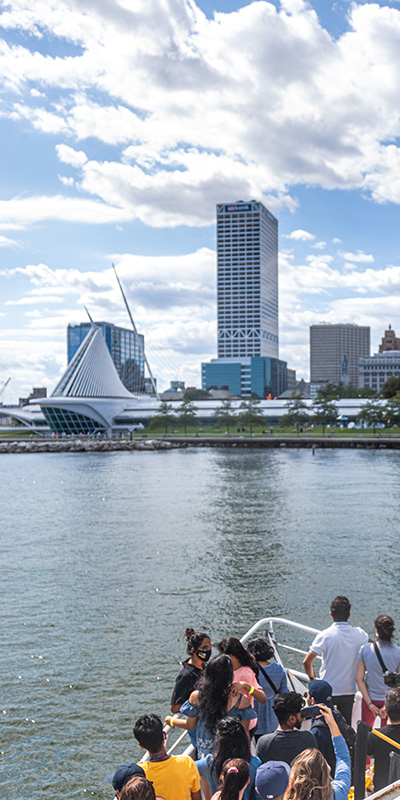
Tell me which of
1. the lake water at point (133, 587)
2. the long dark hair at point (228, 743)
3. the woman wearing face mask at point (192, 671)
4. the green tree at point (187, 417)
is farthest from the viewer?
the green tree at point (187, 417)

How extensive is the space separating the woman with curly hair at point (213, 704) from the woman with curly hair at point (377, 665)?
1793 mm

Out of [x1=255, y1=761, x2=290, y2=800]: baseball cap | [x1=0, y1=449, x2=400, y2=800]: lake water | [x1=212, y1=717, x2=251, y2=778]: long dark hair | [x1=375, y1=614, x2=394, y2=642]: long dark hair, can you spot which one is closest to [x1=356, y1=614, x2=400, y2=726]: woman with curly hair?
[x1=375, y1=614, x2=394, y2=642]: long dark hair

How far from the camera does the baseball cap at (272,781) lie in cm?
371

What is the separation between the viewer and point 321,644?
20.9ft

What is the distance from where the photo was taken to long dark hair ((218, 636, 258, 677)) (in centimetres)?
523

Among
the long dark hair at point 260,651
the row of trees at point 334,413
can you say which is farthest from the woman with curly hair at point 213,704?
the row of trees at point 334,413

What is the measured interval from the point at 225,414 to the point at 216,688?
370 ft

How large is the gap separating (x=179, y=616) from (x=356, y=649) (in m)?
10.1

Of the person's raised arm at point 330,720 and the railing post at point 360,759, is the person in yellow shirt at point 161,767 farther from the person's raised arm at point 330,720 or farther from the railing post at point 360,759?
the railing post at point 360,759

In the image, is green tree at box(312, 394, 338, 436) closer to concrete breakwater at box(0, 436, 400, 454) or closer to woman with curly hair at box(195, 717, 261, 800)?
concrete breakwater at box(0, 436, 400, 454)

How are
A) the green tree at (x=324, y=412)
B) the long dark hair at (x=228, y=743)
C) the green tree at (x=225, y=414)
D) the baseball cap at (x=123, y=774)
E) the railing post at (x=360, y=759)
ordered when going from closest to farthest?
the baseball cap at (x=123, y=774)
the long dark hair at (x=228, y=743)
the railing post at (x=360, y=759)
the green tree at (x=324, y=412)
the green tree at (x=225, y=414)

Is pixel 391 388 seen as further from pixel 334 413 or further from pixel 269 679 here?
pixel 269 679

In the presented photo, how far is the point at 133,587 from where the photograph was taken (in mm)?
18406

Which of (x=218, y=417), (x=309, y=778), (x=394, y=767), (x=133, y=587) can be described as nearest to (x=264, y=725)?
(x=394, y=767)
